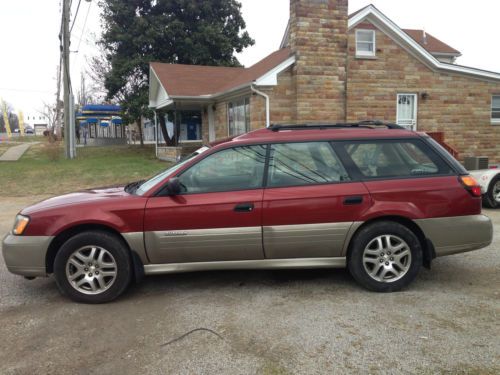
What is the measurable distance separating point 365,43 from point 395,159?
11453mm

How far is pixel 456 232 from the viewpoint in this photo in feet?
13.6

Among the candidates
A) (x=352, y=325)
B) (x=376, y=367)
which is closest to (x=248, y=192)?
(x=352, y=325)

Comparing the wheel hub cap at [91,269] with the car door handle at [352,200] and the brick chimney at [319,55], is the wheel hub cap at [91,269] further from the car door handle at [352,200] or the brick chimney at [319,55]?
the brick chimney at [319,55]

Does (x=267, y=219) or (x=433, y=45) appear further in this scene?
(x=433, y=45)

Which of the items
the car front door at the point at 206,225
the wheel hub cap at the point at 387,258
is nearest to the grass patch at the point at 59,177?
the car front door at the point at 206,225

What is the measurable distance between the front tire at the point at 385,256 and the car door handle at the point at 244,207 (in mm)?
1038

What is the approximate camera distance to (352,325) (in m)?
3.49

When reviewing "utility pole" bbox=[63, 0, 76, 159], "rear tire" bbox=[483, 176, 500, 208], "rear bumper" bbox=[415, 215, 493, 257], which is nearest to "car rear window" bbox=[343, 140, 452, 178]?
"rear bumper" bbox=[415, 215, 493, 257]

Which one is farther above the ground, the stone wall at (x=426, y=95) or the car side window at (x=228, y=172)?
the stone wall at (x=426, y=95)

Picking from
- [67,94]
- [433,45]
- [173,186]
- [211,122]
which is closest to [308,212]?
[173,186]

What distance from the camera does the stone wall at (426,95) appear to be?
14.4 meters

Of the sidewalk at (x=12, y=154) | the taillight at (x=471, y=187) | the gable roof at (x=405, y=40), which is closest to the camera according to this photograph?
the taillight at (x=471, y=187)

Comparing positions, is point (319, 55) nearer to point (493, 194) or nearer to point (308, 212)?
point (493, 194)

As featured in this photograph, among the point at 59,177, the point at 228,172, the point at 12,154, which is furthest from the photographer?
the point at 12,154
